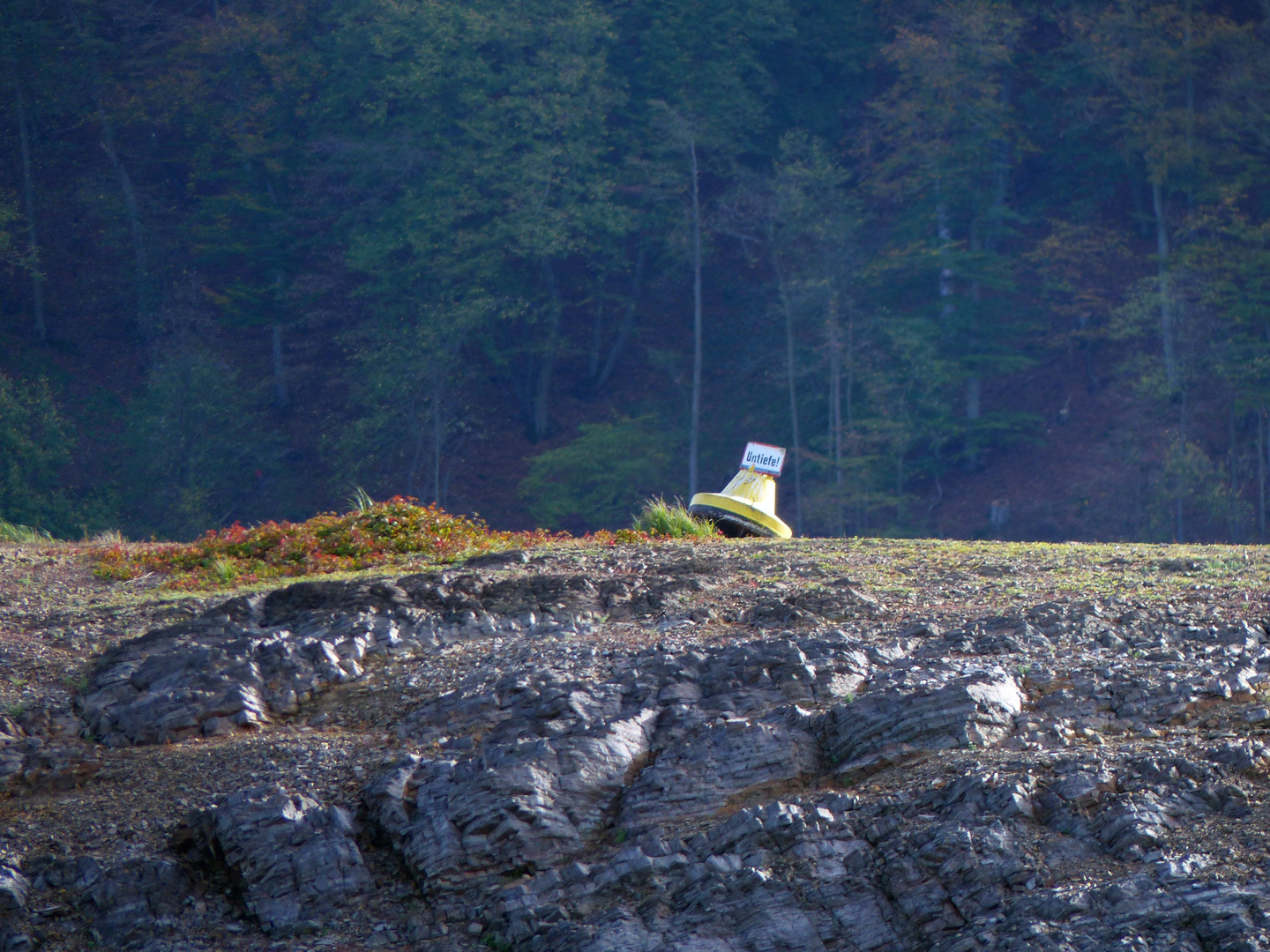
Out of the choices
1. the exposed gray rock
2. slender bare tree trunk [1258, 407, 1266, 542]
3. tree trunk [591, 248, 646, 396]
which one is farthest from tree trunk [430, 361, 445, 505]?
the exposed gray rock

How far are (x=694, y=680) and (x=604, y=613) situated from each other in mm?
1695

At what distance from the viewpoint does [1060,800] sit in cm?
460

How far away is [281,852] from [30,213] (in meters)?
34.5

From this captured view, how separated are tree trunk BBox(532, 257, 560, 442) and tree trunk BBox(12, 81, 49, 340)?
14.0m

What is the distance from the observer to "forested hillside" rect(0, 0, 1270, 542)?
28672 mm

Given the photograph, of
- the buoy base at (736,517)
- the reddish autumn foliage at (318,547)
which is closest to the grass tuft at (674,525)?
the buoy base at (736,517)

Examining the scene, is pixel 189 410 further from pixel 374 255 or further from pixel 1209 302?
pixel 1209 302

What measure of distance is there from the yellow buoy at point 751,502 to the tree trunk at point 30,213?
90.5 feet

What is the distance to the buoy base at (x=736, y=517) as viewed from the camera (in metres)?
11.7

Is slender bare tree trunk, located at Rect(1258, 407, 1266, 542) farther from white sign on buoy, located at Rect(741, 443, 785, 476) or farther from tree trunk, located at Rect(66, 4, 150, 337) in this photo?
Answer: tree trunk, located at Rect(66, 4, 150, 337)

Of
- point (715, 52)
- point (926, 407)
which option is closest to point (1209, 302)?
point (926, 407)

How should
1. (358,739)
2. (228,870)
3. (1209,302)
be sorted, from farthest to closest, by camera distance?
(1209,302) < (358,739) < (228,870)

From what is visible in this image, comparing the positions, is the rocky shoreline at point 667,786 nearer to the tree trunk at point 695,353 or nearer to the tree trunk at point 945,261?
the tree trunk at point 695,353

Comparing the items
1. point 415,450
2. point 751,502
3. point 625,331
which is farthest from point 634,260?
point 751,502
